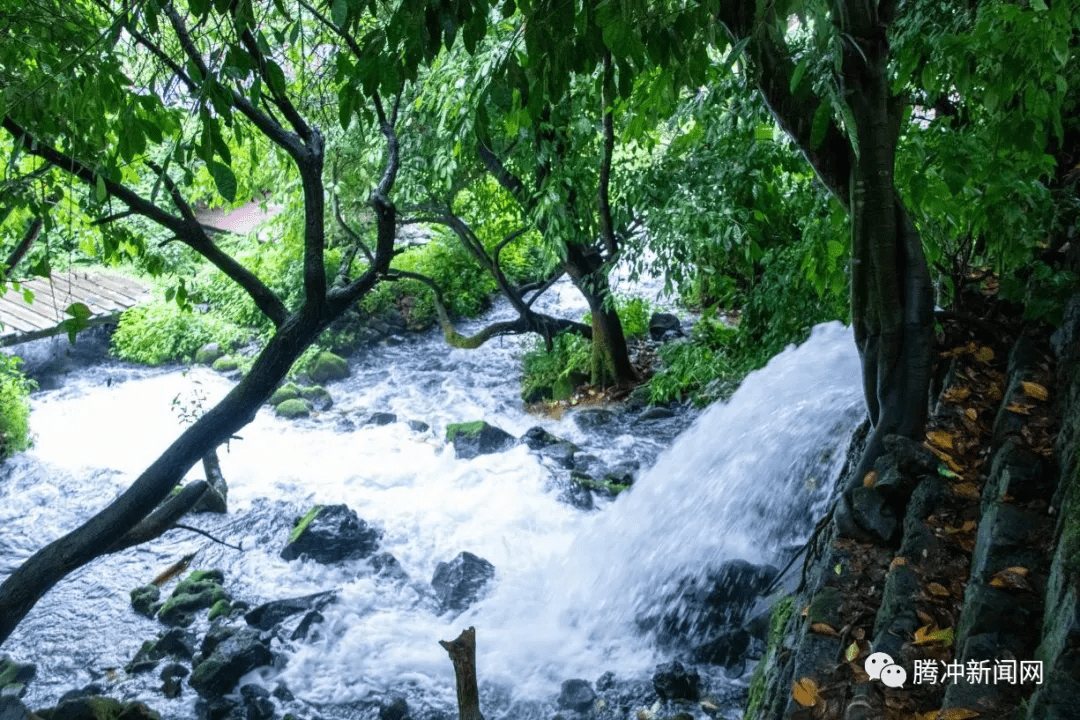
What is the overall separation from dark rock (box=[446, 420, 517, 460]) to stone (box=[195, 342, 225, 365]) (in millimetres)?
5579

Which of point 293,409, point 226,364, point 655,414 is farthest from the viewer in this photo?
point 226,364

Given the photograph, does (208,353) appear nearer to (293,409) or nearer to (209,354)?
(209,354)

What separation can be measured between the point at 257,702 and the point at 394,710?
3.02 feet

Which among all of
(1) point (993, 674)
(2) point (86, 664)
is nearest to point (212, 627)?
(2) point (86, 664)

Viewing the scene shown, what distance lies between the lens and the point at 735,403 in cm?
776

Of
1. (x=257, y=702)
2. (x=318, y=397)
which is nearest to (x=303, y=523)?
(x=257, y=702)

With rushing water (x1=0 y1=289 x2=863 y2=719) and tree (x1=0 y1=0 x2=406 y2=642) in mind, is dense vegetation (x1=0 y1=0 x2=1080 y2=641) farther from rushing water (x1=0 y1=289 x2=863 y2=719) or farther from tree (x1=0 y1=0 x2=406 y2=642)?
rushing water (x1=0 y1=289 x2=863 y2=719)

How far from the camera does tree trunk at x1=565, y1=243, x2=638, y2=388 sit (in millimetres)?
10102

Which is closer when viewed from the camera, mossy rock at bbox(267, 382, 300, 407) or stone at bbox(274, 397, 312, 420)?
stone at bbox(274, 397, 312, 420)

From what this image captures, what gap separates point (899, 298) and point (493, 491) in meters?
5.33

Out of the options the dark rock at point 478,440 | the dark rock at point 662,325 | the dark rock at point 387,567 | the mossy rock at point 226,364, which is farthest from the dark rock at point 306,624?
the mossy rock at point 226,364

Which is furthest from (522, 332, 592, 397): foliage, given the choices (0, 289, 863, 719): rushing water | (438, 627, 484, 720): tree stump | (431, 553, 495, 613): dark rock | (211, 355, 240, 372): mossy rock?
(438, 627, 484, 720): tree stump

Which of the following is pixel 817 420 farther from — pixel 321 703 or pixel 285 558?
pixel 285 558

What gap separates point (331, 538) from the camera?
797 centimetres
